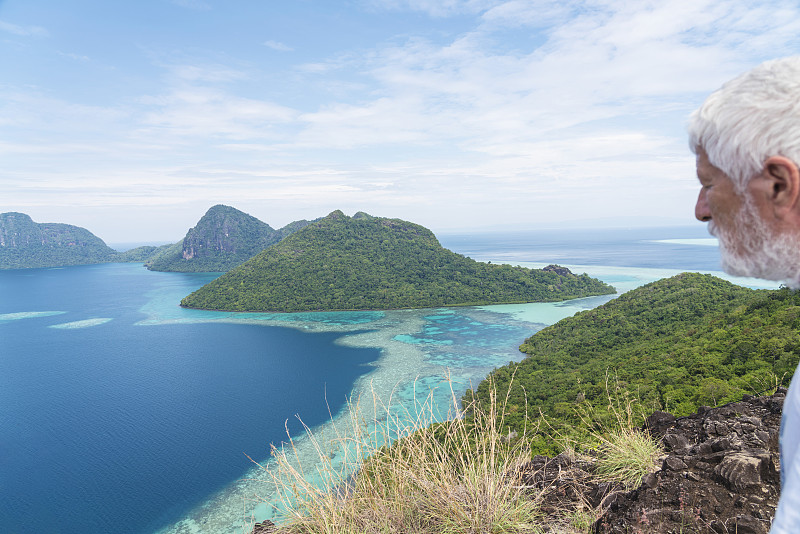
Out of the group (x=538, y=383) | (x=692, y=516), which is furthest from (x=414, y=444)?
(x=538, y=383)

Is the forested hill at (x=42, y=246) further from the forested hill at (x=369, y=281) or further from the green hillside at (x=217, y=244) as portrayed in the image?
the forested hill at (x=369, y=281)

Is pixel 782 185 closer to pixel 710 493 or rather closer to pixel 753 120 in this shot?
pixel 753 120

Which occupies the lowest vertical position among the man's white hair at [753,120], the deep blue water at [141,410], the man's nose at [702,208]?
the deep blue water at [141,410]

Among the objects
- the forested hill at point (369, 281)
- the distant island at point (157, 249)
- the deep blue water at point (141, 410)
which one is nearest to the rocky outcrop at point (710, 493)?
the deep blue water at point (141, 410)

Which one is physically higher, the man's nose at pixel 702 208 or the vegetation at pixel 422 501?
the man's nose at pixel 702 208

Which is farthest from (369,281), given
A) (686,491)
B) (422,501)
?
(686,491)

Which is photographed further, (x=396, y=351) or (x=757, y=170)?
(x=396, y=351)

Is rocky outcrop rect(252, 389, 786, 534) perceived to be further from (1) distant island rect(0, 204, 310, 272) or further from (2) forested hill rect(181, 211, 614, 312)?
(1) distant island rect(0, 204, 310, 272)
